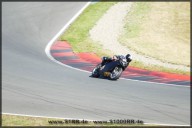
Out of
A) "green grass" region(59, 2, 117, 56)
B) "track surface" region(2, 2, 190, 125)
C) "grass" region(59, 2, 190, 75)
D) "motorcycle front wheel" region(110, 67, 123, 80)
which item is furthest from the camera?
"green grass" region(59, 2, 117, 56)

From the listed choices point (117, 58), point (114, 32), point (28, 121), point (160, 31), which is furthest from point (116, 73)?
point (160, 31)

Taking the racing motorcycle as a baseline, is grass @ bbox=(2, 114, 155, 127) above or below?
above

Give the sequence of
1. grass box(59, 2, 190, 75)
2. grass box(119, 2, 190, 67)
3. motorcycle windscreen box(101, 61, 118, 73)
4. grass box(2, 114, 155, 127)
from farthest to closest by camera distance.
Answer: grass box(119, 2, 190, 67) → grass box(59, 2, 190, 75) → motorcycle windscreen box(101, 61, 118, 73) → grass box(2, 114, 155, 127)

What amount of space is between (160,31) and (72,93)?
14.7 metres

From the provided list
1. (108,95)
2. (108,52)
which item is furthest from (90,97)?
(108,52)

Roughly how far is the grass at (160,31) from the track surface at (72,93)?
576 centimetres

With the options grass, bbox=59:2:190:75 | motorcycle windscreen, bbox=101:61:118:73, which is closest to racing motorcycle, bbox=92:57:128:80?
motorcycle windscreen, bbox=101:61:118:73

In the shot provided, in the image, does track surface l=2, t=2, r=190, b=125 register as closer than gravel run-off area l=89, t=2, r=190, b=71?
Yes

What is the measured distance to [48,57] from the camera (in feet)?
68.2

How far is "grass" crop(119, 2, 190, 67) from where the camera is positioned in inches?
952

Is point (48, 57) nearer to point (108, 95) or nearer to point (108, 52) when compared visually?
point (108, 52)

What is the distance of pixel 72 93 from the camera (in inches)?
569

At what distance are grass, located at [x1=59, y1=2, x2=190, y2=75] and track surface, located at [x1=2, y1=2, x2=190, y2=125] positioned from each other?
2.57 meters

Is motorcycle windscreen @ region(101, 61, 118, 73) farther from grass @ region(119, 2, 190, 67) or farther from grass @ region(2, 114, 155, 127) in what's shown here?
grass @ region(2, 114, 155, 127)
